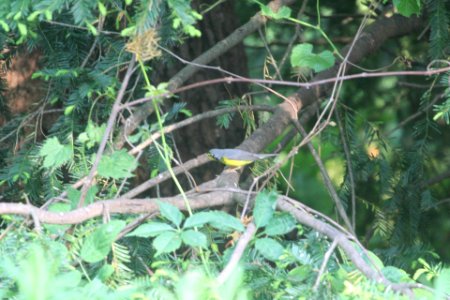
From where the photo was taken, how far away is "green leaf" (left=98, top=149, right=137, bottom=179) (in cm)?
158

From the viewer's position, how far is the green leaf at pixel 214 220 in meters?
1.36

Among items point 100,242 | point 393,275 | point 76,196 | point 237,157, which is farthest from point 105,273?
point 237,157

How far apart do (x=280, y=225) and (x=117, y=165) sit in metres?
0.41

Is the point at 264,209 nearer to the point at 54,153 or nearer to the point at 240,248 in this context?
the point at 240,248

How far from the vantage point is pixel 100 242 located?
137 centimetres

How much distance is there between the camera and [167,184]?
3.59 meters

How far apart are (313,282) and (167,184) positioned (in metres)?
2.23

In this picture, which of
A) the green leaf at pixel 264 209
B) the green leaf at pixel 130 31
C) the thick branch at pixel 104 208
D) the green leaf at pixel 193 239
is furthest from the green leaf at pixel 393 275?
the green leaf at pixel 130 31

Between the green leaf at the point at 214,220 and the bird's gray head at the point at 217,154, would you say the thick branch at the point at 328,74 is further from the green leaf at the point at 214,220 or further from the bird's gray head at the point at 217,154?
the green leaf at the point at 214,220

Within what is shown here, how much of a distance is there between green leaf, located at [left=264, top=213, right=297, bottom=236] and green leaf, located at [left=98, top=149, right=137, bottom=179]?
14.2 inches

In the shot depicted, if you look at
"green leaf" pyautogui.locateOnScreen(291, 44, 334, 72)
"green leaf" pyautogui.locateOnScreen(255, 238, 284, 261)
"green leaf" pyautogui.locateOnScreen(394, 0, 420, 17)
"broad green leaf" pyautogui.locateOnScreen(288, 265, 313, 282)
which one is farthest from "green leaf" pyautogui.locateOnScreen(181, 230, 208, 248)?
"green leaf" pyautogui.locateOnScreen(394, 0, 420, 17)

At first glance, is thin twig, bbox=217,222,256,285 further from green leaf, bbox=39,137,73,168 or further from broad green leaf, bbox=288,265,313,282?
green leaf, bbox=39,137,73,168

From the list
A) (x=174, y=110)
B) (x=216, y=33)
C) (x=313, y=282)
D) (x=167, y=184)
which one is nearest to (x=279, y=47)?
(x=216, y=33)

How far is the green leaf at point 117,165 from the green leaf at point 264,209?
33 cm
